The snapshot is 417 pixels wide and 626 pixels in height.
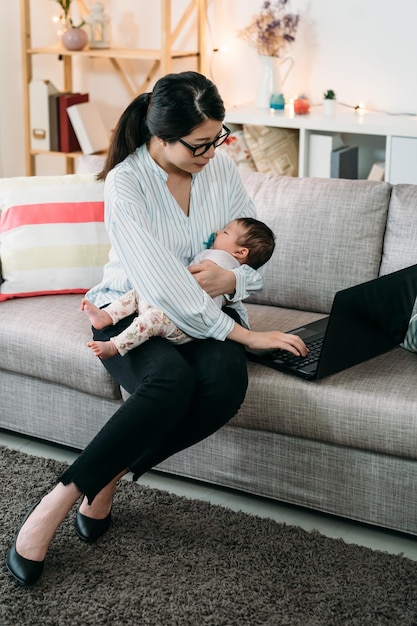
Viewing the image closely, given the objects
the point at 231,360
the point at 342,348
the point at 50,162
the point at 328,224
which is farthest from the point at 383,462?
the point at 50,162

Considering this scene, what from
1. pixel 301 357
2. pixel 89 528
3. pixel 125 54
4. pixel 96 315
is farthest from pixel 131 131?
pixel 125 54

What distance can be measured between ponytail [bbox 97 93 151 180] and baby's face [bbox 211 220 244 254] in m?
0.31

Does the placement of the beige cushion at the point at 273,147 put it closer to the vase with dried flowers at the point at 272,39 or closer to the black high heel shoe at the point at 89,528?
the vase with dried flowers at the point at 272,39

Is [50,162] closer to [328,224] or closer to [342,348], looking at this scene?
[328,224]

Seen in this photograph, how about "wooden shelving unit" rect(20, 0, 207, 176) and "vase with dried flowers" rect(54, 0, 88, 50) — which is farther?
"vase with dried flowers" rect(54, 0, 88, 50)

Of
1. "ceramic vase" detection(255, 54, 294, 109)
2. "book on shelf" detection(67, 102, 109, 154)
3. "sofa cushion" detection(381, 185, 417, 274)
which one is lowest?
"sofa cushion" detection(381, 185, 417, 274)

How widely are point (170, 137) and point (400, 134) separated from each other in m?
1.67

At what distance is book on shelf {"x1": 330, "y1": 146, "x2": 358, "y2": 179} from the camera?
3.75m

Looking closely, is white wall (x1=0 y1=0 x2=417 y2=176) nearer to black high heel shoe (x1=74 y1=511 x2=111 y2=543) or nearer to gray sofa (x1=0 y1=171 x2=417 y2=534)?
gray sofa (x1=0 y1=171 x2=417 y2=534)

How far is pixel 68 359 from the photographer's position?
94.2 inches

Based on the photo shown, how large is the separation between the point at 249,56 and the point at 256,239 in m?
2.17

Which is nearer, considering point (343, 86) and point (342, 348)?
point (342, 348)

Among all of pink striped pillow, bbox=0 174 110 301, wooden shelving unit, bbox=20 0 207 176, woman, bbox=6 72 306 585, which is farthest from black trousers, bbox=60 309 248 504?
wooden shelving unit, bbox=20 0 207 176

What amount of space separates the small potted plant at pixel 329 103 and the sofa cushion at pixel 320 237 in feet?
4.05
